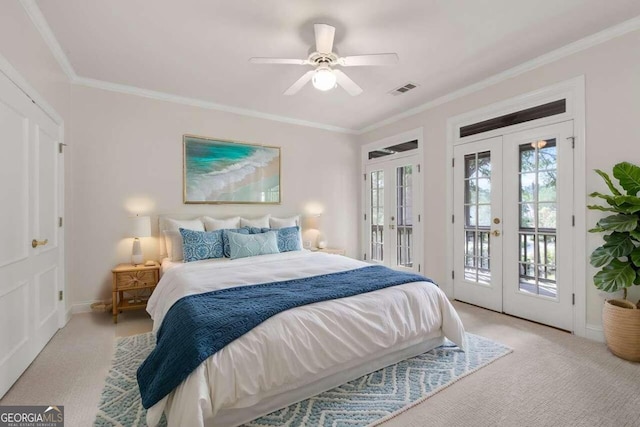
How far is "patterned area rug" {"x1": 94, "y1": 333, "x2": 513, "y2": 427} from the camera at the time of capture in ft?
5.69

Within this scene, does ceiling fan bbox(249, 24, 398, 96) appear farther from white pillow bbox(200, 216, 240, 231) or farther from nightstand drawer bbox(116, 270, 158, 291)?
nightstand drawer bbox(116, 270, 158, 291)

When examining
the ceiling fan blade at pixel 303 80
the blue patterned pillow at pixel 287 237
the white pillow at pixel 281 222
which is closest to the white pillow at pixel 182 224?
the blue patterned pillow at pixel 287 237

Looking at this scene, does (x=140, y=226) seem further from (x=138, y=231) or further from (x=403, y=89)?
(x=403, y=89)

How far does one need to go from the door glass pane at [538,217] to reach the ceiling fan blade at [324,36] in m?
2.42

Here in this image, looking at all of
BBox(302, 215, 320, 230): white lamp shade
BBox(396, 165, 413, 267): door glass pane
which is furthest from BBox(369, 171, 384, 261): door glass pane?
BBox(302, 215, 320, 230): white lamp shade

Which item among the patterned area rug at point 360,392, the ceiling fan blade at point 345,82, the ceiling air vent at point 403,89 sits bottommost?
the patterned area rug at point 360,392

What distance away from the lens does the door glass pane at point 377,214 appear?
522cm

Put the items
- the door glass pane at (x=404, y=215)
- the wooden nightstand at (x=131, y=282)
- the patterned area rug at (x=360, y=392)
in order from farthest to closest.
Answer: the door glass pane at (x=404, y=215) → the wooden nightstand at (x=131, y=282) → the patterned area rug at (x=360, y=392)

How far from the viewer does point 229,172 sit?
4.35 m

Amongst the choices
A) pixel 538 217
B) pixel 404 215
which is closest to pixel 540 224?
pixel 538 217

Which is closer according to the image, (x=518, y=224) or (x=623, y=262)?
(x=623, y=262)

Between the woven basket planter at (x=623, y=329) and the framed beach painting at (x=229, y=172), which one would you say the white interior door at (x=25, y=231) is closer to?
the framed beach painting at (x=229, y=172)

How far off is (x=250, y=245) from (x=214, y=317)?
1.84 m

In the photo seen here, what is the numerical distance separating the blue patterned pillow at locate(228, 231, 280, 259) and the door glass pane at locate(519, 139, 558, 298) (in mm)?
2860
